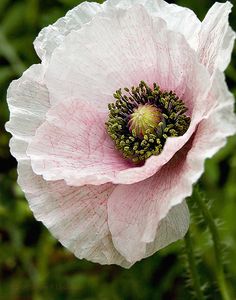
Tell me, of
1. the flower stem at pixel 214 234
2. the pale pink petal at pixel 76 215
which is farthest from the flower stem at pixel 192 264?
the pale pink petal at pixel 76 215

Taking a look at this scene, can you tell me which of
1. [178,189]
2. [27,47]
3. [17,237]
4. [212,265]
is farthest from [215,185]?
[178,189]

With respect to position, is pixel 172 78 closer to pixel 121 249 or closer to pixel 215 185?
pixel 121 249

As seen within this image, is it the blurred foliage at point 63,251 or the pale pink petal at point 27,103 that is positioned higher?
the pale pink petal at point 27,103

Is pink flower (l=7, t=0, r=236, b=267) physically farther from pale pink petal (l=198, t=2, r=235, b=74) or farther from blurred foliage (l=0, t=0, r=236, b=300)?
blurred foliage (l=0, t=0, r=236, b=300)

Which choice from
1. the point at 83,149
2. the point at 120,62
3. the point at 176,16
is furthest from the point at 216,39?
the point at 83,149

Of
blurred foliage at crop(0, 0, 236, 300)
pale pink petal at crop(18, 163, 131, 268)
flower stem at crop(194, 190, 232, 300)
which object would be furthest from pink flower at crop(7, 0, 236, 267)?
blurred foliage at crop(0, 0, 236, 300)

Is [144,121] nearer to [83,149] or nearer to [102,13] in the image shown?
[83,149]

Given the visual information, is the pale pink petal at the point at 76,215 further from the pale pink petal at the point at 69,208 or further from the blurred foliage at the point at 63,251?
the blurred foliage at the point at 63,251
